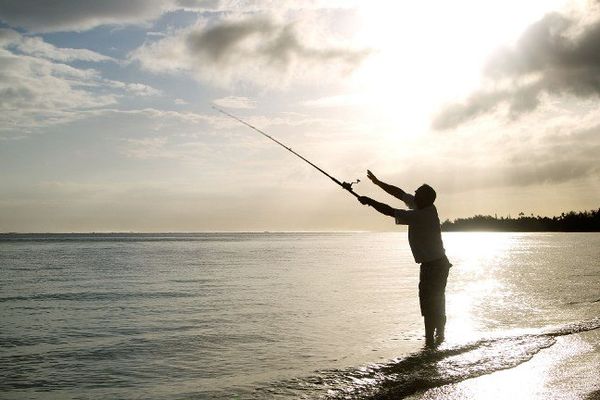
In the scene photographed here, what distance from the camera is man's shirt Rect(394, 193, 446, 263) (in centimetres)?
922

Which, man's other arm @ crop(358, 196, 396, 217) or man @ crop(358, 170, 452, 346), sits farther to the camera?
man @ crop(358, 170, 452, 346)

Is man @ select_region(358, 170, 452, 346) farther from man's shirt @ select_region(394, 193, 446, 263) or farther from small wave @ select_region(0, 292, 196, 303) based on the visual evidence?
small wave @ select_region(0, 292, 196, 303)

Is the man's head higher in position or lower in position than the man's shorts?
higher

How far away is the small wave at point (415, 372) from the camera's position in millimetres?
7379

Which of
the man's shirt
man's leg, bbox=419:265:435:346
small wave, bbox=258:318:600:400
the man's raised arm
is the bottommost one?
small wave, bbox=258:318:600:400

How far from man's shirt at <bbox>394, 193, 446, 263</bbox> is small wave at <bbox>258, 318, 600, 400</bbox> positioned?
1719 mm

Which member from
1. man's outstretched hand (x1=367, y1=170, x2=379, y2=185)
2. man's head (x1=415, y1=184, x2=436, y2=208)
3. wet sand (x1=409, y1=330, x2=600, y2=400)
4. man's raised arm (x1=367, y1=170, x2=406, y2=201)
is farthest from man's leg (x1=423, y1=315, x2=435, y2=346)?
man's outstretched hand (x1=367, y1=170, x2=379, y2=185)

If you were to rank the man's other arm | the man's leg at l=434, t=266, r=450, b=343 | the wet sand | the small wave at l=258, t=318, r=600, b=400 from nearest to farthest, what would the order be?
the wet sand, the small wave at l=258, t=318, r=600, b=400, the man's other arm, the man's leg at l=434, t=266, r=450, b=343

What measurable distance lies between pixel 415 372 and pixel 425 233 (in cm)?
241

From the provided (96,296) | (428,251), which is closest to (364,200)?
(428,251)

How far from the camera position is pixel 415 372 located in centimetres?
814

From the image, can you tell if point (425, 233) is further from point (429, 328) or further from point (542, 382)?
point (542, 382)

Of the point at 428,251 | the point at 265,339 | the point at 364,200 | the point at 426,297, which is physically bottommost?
the point at 265,339

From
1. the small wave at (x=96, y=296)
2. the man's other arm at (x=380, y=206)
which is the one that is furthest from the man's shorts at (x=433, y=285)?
the small wave at (x=96, y=296)
